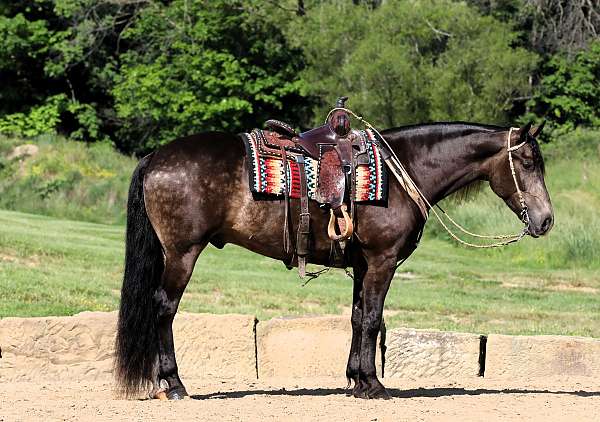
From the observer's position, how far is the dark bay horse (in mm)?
9008

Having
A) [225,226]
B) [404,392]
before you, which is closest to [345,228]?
[225,226]

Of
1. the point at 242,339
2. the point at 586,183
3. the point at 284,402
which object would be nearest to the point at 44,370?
the point at 242,339

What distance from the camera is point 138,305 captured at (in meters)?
9.08

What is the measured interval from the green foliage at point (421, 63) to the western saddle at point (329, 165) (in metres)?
20.5

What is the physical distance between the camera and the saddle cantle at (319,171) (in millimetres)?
9078

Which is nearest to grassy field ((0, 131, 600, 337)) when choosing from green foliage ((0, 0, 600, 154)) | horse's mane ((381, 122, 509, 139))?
green foliage ((0, 0, 600, 154))

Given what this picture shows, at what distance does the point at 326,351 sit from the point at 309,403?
6.12 feet

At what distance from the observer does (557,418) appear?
8219 mm

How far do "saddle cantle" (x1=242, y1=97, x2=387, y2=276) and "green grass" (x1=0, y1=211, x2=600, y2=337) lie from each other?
4.69m

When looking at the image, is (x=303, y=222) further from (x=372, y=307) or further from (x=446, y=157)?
(x=446, y=157)

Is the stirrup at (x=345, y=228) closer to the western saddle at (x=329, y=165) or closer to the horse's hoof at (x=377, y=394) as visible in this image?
the western saddle at (x=329, y=165)

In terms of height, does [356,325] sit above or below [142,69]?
below

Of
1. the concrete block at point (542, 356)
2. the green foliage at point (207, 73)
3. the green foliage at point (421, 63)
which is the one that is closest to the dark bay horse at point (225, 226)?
the concrete block at point (542, 356)

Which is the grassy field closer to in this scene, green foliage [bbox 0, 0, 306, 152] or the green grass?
the green grass
